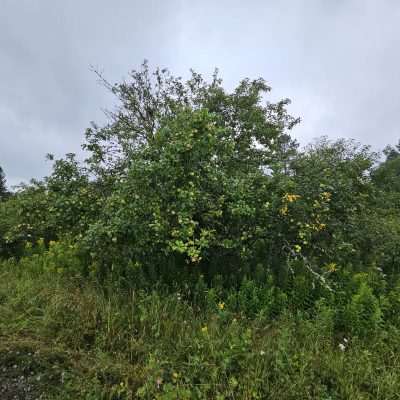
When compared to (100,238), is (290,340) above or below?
below

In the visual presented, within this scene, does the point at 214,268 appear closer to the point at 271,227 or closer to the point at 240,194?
the point at 271,227

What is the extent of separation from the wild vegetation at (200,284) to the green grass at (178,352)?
1 centimetres

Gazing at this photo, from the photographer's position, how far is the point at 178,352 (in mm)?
2406

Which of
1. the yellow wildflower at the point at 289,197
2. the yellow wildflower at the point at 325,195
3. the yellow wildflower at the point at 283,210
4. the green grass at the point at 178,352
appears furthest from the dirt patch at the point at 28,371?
the yellow wildflower at the point at 325,195

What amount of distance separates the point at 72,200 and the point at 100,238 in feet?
3.13

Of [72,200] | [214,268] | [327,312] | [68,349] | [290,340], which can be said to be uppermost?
[72,200]

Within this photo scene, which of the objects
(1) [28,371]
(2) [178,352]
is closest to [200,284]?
(2) [178,352]

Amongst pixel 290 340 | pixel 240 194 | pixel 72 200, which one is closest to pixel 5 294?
pixel 72 200

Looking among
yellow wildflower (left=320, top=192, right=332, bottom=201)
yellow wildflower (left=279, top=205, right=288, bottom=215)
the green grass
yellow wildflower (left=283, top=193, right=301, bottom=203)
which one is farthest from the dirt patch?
yellow wildflower (left=320, top=192, right=332, bottom=201)

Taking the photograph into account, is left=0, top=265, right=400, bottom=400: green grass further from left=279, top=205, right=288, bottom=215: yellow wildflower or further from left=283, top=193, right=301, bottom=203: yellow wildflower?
left=283, top=193, right=301, bottom=203: yellow wildflower

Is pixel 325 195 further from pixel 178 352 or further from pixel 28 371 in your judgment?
pixel 28 371

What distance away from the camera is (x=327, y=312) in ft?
8.87

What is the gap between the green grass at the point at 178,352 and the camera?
210 cm

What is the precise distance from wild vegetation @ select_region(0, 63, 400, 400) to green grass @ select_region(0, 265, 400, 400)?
14 mm
